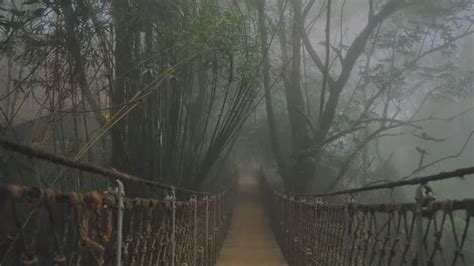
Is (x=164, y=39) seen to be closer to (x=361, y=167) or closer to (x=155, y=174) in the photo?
(x=155, y=174)

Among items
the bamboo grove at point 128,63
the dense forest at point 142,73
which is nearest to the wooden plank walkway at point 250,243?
the dense forest at point 142,73

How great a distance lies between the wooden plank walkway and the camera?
666 centimetres

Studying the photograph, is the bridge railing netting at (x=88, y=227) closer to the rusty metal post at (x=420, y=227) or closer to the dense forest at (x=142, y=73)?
the dense forest at (x=142, y=73)

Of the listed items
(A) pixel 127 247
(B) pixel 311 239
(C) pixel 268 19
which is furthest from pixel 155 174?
(C) pixel 268 19

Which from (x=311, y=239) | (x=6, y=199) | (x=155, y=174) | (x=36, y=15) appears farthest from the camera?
(x=311, y=239)

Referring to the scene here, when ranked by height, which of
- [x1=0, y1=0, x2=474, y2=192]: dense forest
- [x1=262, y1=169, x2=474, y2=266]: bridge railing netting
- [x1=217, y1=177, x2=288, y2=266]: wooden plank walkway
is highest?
[x1=0, y1=0, x2=474, y2=192]: dense forest

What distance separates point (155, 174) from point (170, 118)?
0.39 meters

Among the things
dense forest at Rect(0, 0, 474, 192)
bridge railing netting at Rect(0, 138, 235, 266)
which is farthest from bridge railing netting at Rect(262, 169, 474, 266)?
dense forest at Rect(0, 0, 474, 192)

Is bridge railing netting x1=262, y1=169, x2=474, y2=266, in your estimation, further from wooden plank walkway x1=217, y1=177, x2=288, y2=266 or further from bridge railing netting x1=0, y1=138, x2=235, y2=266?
bridge railing netting x1=0, y1=138, x2=235, y2=266

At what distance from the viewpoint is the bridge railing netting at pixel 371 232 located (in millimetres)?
1384

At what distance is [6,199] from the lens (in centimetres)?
82

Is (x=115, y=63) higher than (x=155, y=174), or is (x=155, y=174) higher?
(x=115, y=63)

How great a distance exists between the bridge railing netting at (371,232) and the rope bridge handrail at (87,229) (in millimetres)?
791

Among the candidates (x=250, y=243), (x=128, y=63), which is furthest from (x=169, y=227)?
(x=250, y=243)
